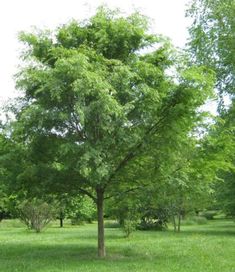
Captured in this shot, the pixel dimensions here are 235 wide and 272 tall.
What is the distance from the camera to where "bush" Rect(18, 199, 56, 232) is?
33.4 m

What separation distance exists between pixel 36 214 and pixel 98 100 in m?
23.1

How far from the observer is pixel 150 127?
15.0 metres

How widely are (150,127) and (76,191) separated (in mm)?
3983

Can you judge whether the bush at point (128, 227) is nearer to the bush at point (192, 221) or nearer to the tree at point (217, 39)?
the tree at point (217, 39)

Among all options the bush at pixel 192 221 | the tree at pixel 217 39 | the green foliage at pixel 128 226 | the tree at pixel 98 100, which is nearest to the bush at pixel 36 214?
the green foliage at pixel 128 226

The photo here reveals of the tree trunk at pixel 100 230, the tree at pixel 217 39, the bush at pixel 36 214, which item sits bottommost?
the tree trunk at pixel 100 230

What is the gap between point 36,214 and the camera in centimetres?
3409

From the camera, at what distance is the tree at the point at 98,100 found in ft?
42.7

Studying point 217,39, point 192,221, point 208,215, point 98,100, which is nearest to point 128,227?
point 98,100

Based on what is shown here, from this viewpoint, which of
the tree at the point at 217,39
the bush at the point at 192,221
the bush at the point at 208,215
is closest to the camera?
the tree at the point at 217,39

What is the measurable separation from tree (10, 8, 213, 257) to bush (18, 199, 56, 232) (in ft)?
57.8

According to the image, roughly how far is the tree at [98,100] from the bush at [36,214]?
17619 millimetres

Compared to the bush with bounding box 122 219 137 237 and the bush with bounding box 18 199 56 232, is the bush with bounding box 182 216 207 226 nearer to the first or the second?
the bush with bounding box 18 199 56 232

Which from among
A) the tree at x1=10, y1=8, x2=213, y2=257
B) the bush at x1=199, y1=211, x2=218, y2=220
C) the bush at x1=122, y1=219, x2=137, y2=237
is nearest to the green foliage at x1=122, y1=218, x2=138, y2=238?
the bush at x1=122, y1=219, x2=137, y2=237
